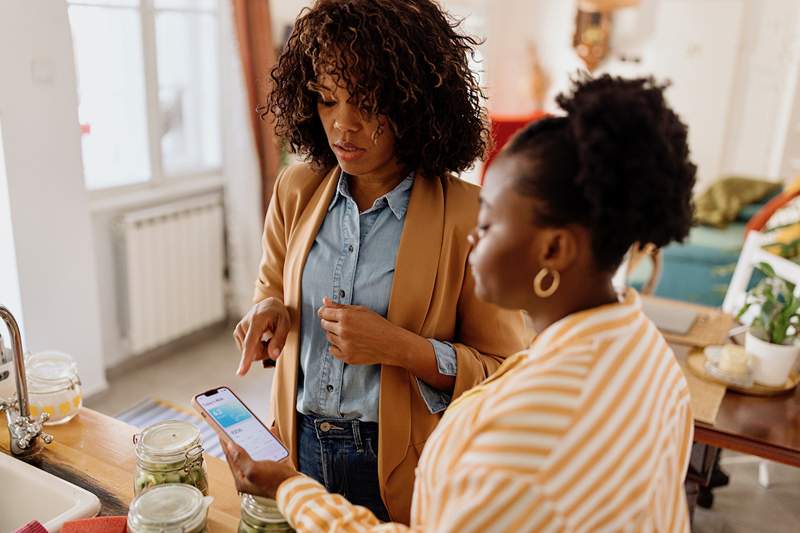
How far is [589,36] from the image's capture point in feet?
18.4

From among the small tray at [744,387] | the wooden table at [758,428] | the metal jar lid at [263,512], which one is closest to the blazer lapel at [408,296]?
the metal jar lid at [263,512]

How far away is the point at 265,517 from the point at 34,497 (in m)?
0.51

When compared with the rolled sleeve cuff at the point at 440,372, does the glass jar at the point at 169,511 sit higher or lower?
lower

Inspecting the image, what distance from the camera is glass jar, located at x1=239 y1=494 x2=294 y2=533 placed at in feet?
2.80

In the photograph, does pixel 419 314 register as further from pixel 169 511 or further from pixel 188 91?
pixel 188 91

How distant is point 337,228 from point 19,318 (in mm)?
1907

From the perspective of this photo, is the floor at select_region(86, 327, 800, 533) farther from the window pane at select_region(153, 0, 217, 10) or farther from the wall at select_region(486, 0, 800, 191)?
the wall at select_region(486, 0, 800, 191)

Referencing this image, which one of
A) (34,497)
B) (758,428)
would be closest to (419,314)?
(34,497)

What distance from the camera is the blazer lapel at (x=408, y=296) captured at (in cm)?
107

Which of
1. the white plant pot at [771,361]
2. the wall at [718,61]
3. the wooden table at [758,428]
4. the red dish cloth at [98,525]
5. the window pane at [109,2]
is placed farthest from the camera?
the wall at [718,61]

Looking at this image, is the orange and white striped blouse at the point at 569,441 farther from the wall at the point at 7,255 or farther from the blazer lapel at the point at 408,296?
the wall at the point at 7,255

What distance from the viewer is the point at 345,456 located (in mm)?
1145

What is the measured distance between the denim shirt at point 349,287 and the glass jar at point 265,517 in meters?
0.28

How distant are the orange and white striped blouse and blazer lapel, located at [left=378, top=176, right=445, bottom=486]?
388 millimetres
